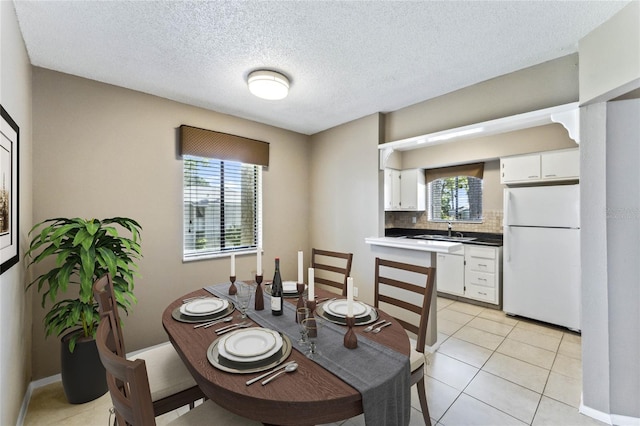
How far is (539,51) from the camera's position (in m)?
1.99

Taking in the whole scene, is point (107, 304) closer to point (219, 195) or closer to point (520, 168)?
point (219, 195)

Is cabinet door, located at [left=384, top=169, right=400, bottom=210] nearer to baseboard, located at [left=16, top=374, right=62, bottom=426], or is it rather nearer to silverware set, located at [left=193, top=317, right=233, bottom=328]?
silverware set, located at [left=193, top=317, right=233, bottom=328]

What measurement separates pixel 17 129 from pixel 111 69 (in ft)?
2.92

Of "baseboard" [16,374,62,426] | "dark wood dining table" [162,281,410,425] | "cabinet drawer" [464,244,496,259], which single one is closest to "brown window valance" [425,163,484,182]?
"cabinet drawer" [464,244,496,259]

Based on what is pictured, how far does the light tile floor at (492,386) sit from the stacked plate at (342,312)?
2.60ft

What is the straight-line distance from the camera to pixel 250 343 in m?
1.21

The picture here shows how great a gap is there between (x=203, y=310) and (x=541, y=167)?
13.1ft

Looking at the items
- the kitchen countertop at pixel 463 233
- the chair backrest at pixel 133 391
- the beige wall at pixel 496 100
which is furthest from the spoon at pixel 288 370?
the beige wall at pixel 496 100

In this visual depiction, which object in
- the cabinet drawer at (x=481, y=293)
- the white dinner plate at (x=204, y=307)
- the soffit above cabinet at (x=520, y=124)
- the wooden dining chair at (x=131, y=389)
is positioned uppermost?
the soffit above cabinet at (x=520, y=124)

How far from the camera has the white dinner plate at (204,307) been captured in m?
1.54

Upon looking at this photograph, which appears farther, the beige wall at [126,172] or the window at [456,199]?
the window at [456,199]

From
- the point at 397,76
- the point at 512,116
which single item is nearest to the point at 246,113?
the point at 397,76

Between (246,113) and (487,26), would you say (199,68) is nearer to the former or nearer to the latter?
(246,113)

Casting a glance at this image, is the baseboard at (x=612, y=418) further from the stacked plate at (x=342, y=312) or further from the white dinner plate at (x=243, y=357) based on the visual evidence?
the white dinner plate at (x=243, y=357)
